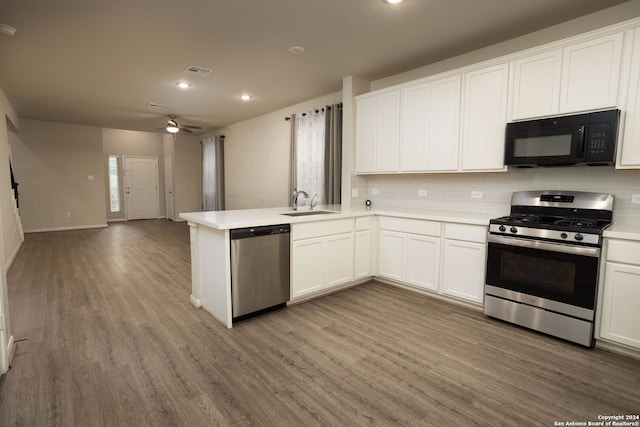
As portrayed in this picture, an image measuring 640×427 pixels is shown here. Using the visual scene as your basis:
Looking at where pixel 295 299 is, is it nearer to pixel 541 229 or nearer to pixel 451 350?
pixel 451 350

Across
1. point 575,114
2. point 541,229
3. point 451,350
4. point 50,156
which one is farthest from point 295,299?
point 50,156

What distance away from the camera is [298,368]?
2.18 metres

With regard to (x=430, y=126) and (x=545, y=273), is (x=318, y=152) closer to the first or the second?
(x=430, y=126)

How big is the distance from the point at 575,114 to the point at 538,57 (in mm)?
601

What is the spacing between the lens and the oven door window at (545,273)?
94.0 inches

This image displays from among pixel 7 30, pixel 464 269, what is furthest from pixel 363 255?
pixel 7 30

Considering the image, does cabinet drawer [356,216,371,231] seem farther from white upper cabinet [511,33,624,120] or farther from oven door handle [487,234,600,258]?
white upper cabinet [511,33,624,120]

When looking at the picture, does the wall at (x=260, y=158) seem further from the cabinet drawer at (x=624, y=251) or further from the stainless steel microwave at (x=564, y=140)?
the cabinet drawer at (x=624, y=251)

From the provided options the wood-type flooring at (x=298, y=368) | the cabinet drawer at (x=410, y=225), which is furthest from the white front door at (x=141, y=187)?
the cabinet drawer at (x=410, y=225)

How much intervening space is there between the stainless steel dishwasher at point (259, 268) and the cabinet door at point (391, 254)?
1.32 m

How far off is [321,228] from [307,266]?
0.43 m

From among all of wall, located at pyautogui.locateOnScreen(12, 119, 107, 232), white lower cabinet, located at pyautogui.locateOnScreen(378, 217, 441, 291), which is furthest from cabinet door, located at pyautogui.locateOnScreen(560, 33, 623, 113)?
wall, located at pyautogui.locateOnScreen(12, 119, 107, 232)

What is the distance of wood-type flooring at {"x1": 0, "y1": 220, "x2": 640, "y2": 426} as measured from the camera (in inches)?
69.4

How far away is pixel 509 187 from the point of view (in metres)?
3.25
